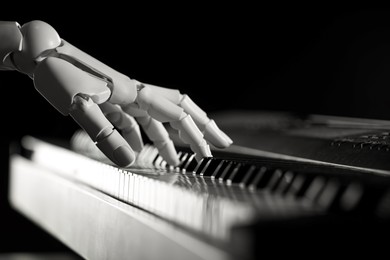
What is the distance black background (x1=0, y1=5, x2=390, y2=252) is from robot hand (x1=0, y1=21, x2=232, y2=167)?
2.54ft

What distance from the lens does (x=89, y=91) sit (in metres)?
0.90

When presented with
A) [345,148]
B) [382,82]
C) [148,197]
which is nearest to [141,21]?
[382,82]

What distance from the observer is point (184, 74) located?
2.36 meters

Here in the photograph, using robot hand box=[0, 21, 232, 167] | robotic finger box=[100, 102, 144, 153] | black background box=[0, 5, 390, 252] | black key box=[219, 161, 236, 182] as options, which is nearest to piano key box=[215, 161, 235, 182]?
black key box=[219, 161, 236, 182]

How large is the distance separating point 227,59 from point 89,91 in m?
1.37

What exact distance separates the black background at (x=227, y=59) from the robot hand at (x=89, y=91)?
0.77 metres

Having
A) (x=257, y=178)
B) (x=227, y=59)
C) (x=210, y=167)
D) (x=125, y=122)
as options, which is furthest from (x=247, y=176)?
(x=227, y=59)

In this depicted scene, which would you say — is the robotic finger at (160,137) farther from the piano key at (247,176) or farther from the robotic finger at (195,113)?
the piano key at (247,176)

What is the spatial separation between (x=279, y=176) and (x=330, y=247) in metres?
0.21

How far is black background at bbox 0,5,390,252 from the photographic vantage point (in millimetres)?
1729

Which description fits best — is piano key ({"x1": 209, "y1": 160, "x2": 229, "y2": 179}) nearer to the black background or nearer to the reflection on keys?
the reflection on keys

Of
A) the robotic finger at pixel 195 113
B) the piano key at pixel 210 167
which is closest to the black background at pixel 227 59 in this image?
the robotic finger at pixel 195 113

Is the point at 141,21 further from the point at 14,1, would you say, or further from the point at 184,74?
the point at 14,1

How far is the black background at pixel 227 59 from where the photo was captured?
1.73 meters
